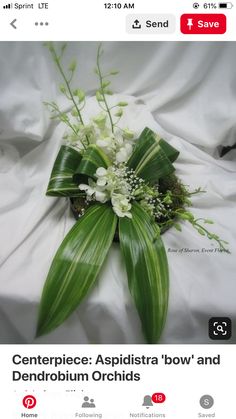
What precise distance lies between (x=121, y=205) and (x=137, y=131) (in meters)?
0.20

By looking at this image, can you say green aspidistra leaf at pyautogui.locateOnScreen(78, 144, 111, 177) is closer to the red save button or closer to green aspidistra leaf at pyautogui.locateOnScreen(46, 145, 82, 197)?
green aspidistra leaf at pyautogui.locateOnScreen(46, 145, 82, 197)

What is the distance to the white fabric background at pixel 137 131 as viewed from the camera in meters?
0.55

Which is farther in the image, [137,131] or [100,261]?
[137,131]

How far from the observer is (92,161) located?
59cm

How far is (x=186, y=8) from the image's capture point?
0.58 m

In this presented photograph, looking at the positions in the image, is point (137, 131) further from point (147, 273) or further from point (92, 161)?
point (147, 273)

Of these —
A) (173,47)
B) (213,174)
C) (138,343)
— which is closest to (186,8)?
(173,47)

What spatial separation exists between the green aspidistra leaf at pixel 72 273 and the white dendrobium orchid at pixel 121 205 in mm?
27

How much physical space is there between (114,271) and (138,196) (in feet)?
0.41

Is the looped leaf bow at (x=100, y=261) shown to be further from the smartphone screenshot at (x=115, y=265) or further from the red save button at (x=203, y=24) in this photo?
the red save button at (x=203, y=24)
